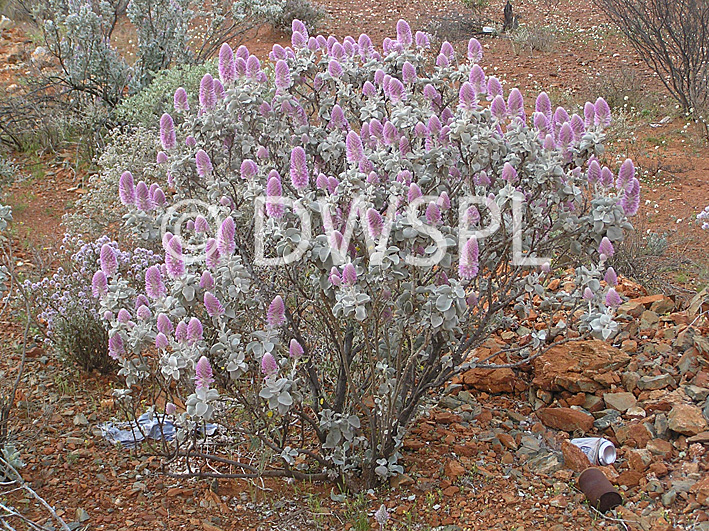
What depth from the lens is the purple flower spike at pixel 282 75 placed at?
8.84 feet

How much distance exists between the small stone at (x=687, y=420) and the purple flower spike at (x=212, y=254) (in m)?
2.01

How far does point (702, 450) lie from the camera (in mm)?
2939

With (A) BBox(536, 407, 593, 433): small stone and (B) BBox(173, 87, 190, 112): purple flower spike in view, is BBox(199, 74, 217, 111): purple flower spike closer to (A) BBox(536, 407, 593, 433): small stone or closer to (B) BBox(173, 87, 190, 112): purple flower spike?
(B) BBox(173, 87, 190, 112): purple flower spike

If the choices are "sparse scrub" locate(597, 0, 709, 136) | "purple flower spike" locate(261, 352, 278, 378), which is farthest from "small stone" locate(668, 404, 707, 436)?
"sparse scrub" locate(597, 0, 709, 136)

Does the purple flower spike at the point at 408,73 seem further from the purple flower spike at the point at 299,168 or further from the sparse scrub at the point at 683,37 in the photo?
the sparse scrub at the point at 683,37

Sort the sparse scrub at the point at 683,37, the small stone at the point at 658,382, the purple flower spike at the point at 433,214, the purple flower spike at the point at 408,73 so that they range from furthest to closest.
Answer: the sparse scrub at the point at 683,37 → the small stone at the point at 658,382 → the purple flower spike at the point at 408,73 → the purple flower spike at the point at 433,214

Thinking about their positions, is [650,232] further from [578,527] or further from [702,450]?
[578,527]

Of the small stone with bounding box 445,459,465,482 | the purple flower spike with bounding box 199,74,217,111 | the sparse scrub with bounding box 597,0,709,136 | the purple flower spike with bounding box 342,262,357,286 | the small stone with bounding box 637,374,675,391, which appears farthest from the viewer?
Answer: the sparse scrub with bounding box 597,0,709,136

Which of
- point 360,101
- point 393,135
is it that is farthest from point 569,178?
point 360,101

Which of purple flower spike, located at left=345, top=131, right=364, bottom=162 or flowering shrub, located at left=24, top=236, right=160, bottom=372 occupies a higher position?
purple flower spike, located at left=345, top=131, right=364, bottom=162

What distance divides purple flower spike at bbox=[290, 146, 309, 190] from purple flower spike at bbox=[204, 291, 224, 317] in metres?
0.46

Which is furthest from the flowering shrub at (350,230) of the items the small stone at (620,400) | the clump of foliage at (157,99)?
the clump of foliage at (157,99)

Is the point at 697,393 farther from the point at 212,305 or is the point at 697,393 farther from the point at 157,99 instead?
the point at 157,99

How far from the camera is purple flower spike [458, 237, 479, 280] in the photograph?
87.4 inches
